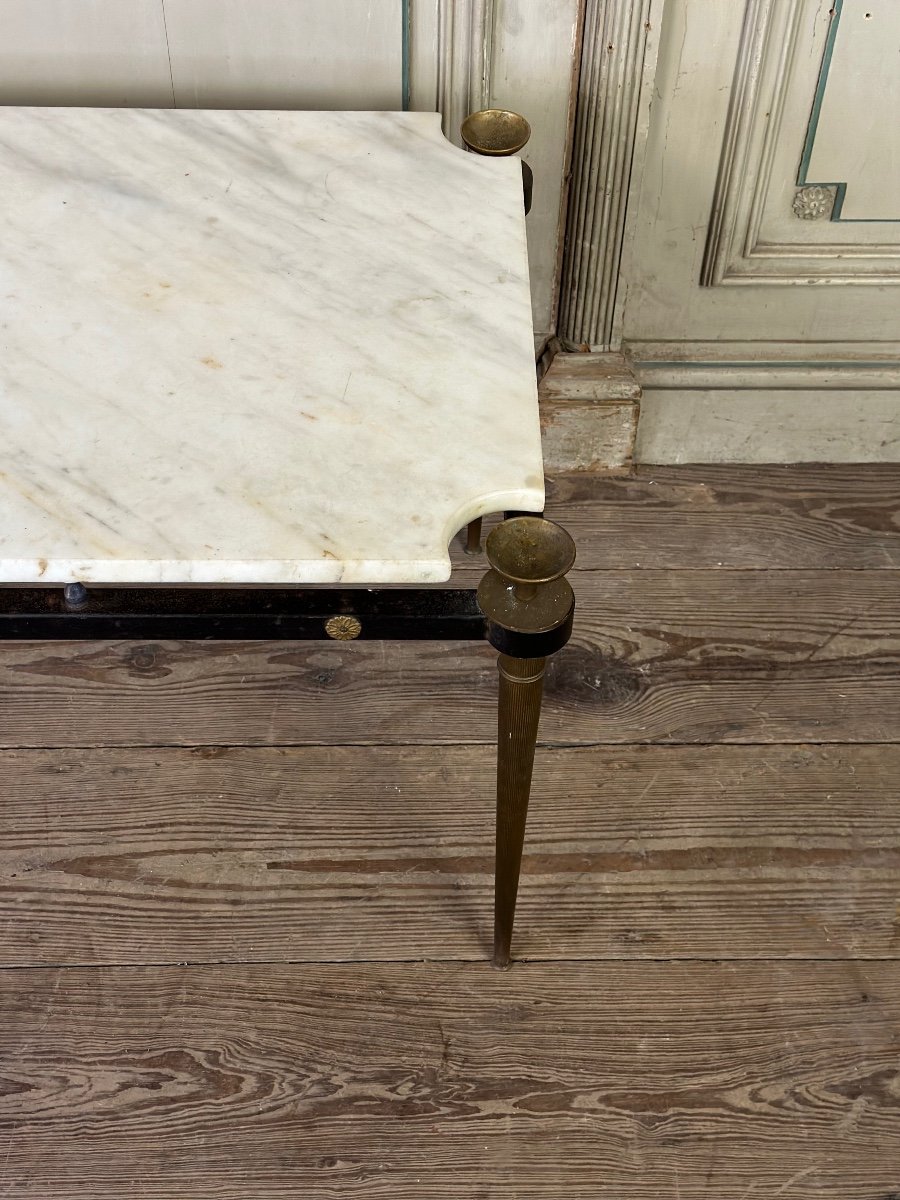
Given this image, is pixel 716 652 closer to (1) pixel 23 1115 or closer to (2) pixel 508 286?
(2) pixel 508 286

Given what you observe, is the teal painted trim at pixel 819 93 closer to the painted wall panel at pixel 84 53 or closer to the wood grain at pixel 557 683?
the wood grain at pixel 557 683

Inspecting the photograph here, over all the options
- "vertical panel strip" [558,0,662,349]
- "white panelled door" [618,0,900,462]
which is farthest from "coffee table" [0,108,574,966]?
"white panelled door" [618,0,900,462]

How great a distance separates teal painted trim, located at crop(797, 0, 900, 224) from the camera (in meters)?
1.27

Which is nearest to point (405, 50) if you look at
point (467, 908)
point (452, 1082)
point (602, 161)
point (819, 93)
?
point (602, 161)

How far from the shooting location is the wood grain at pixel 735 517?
151 cm

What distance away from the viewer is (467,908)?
45.5 inches

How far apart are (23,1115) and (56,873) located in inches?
9.7

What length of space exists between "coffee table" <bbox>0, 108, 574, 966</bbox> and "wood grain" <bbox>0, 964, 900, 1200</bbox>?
114mm

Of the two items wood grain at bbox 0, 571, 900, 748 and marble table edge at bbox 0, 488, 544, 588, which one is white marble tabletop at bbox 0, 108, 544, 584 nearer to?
marble table edge at bbox 0, 488, 544, 588

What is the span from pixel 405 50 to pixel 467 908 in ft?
3.02

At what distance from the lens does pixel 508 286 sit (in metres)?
0.96

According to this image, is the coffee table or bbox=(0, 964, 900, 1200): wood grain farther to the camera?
bbox=(0, 964, 900, 1200): wood grain

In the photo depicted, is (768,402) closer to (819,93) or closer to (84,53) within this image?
(819,93)

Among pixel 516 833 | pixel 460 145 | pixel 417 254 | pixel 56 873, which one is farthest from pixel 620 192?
pixel 56 873
